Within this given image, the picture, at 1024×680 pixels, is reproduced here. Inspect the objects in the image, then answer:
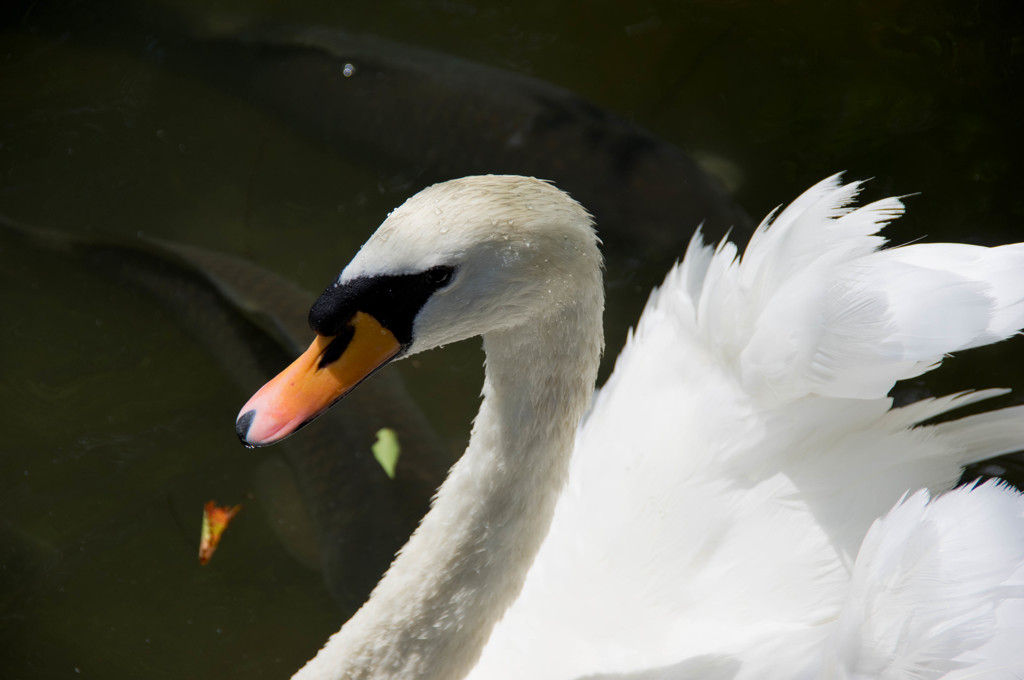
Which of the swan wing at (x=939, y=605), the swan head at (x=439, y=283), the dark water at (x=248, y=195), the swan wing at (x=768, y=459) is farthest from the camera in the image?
the dark water at (x=248, y=195)

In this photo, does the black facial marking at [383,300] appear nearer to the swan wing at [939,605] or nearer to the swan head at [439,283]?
the swan head at [439,283]

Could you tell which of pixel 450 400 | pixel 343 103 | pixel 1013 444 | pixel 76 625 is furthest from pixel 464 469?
pixel 343 103

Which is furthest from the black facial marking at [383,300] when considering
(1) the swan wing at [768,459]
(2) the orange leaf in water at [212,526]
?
A: (2) the orange leaf in water at [212,526]

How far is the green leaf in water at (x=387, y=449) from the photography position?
287cm

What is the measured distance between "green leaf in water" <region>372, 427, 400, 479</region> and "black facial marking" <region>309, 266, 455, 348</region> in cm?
143

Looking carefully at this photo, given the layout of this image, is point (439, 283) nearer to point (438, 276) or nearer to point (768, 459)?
point (438, 276)

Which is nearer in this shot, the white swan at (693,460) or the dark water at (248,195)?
the white swan at (693,460)

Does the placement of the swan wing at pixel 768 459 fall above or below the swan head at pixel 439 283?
below

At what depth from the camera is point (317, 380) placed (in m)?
1.52

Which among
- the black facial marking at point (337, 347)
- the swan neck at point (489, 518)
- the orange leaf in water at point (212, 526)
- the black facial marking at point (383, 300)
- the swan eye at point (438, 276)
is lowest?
the orange leaf in water at point (212, 526)

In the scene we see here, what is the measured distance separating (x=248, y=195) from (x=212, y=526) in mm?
1377

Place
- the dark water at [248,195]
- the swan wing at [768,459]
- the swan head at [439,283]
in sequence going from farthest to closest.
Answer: the dark water at [248,195] → the swan wing at [768,459] → the swan head at [439,283]

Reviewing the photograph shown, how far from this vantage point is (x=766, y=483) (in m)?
2.00

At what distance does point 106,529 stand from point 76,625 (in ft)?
1.01
